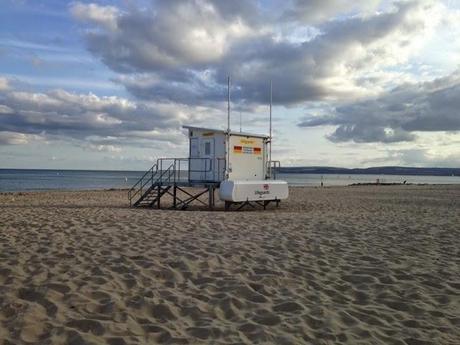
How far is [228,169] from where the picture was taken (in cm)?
1789

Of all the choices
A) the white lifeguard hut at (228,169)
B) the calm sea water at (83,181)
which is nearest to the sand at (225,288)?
the white lifeguard hut at (228,169)

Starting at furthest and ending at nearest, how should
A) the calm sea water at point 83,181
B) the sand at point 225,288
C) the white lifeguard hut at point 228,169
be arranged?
the calm sea water at point 83,181, the white lifeguard hut at point 228,169, the sand at point 225,288

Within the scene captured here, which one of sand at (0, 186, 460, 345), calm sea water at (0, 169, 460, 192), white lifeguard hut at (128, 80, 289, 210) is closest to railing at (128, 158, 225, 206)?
white lifeguard hut at (128, 80, 289, 210)

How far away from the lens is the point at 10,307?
4.71 m

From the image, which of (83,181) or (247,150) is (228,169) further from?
(83,181)

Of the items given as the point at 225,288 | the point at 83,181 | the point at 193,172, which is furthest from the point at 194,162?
the point at 83,181

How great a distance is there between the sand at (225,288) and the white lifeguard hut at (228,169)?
756 centimetres

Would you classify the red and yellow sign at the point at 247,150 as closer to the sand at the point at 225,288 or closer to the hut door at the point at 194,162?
the hut door at the point at 194,162

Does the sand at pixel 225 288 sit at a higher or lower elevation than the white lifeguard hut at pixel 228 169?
lower

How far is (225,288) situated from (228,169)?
1234 cm

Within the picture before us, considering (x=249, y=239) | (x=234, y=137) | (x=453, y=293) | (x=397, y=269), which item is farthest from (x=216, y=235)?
(x=234, y=137)

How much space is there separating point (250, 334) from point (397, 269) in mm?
3481

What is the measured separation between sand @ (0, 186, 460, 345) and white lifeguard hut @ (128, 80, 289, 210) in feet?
24.8

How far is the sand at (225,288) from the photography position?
425 centimetres
